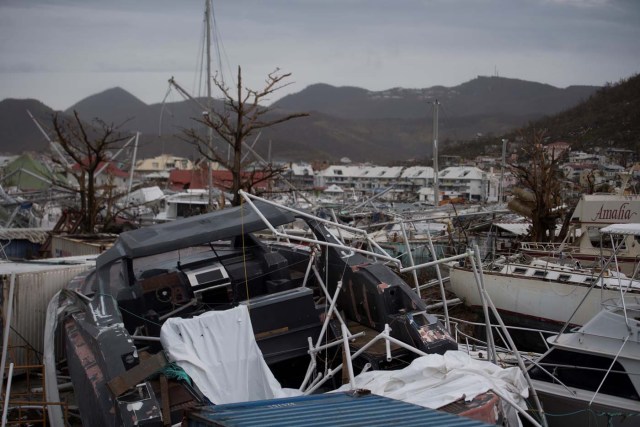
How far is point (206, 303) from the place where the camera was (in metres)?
9.06

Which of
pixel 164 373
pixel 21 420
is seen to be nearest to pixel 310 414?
pixel 164 373

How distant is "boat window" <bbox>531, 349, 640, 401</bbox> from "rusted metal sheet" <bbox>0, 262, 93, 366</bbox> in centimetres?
794

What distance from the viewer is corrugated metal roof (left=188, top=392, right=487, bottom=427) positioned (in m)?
5.21

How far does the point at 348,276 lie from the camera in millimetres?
9250

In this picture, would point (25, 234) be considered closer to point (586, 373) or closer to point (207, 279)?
point (207, 279)

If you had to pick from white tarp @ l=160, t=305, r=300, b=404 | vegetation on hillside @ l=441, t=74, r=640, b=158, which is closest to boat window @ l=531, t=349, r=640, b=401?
white tarp @ l=160, t=305, r=300, b=404

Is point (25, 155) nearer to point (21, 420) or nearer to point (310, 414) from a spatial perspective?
point (21, 420)

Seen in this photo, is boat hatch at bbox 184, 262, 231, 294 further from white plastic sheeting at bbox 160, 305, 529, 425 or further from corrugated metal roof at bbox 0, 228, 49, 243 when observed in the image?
corrugated metal roof at bbox 0, 228, 49, 243

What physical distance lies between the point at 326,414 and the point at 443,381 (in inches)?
67.7

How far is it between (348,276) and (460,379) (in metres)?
2.92

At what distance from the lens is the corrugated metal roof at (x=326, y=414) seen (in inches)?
205

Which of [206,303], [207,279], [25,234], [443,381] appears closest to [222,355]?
[206,303]

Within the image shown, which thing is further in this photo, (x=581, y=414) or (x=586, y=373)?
A: (x=586, y=373)

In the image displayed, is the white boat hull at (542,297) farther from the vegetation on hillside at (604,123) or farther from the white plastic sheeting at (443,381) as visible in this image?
the vegetation on hillside at (604,123)
